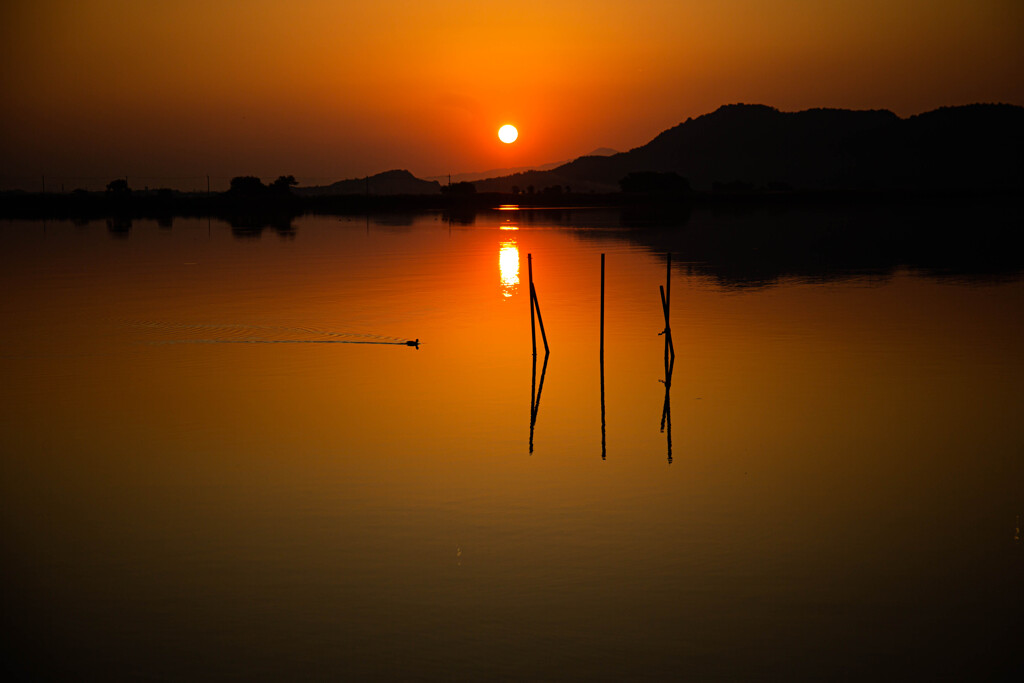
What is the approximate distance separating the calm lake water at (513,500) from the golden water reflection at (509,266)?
9.86m

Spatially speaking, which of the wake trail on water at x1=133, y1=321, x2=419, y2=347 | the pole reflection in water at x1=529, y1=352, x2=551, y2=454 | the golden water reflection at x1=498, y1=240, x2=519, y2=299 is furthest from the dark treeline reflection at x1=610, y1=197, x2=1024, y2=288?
the pole reflection in water at x1=529, y1=352, x2=551, y2=454

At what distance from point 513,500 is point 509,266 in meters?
39.2

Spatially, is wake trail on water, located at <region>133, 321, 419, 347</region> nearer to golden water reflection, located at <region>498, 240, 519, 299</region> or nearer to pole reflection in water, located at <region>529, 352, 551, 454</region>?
pole reflection in water, located at <region>529, 352, 551, 454</region>

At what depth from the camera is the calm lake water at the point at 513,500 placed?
381 inches

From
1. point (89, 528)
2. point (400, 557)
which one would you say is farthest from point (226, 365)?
point (400, 557)

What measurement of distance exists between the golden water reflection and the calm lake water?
986cm

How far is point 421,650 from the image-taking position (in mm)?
9539

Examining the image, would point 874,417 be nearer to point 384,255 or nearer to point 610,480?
point 610,480

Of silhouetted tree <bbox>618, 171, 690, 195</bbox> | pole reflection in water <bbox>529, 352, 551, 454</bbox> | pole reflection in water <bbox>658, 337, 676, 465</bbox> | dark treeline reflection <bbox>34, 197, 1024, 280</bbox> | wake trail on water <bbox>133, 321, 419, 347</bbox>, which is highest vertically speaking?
silhouetted tree <bbox>618, 171, 690, 195</bbox>

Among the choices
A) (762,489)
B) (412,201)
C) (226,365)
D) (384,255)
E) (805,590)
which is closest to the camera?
(805,590)

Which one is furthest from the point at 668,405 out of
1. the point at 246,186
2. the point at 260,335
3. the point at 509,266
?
the point at 246,186

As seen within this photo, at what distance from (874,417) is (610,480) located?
6.49 m

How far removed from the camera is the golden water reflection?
137 feet

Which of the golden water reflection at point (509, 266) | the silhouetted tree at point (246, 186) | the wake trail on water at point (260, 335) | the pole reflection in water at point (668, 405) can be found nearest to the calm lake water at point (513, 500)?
the pole reflection in water at point (668, 405)
